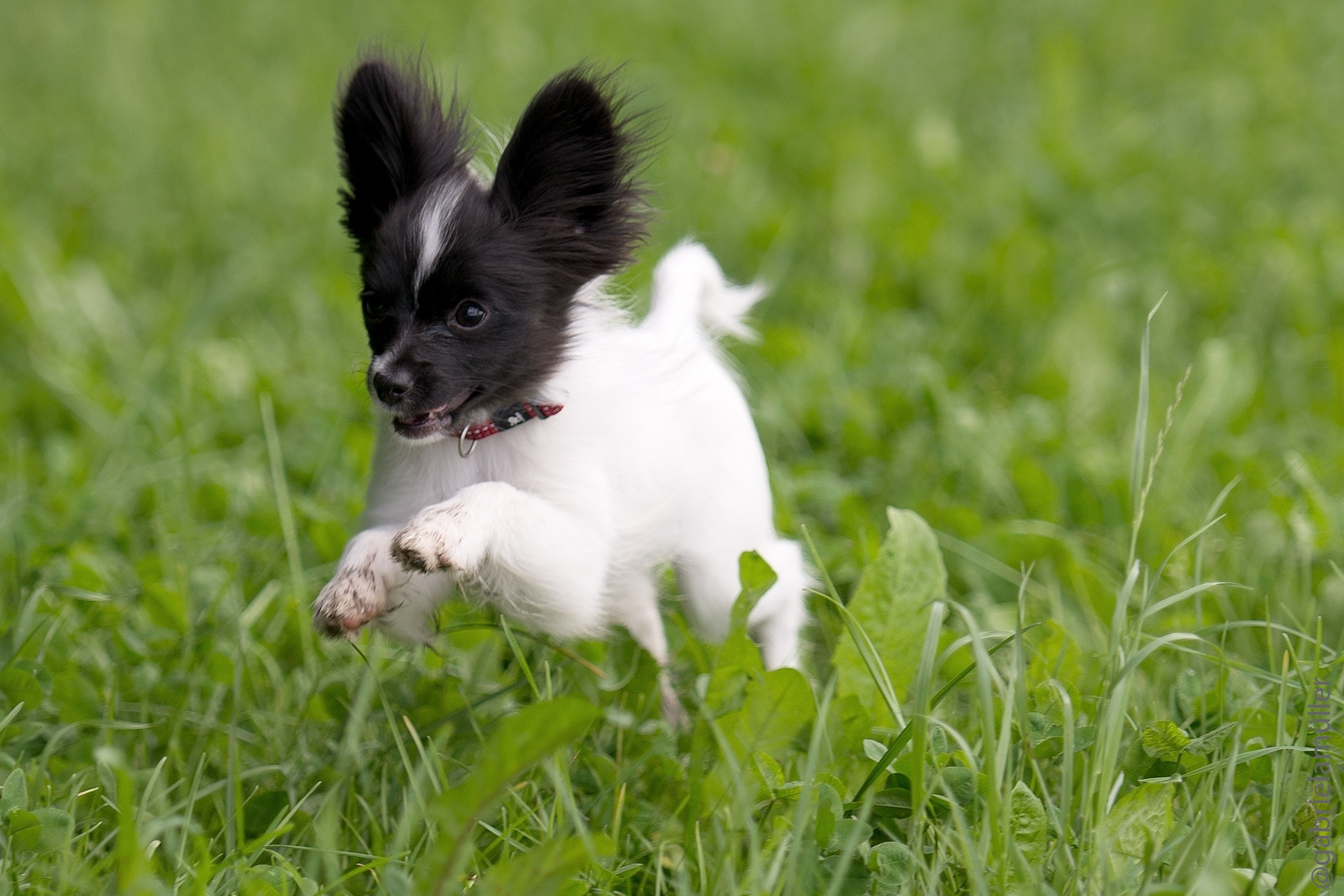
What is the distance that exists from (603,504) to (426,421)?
14.9 inches

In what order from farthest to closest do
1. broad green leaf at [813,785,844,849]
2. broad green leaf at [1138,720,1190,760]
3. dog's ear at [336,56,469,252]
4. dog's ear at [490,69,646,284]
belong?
dog's ear at [336,56,469,252] → dog's ear at [490,69,646,284] → broad green leaf at [1138,720,1190,760] → broad green leaf at [813,785,844,849]

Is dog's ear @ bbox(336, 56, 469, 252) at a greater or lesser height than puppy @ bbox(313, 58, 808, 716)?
greater

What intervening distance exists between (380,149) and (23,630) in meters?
1.35

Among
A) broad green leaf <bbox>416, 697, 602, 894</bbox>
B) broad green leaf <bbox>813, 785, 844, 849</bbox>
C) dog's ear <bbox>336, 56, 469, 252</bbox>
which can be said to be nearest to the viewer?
broad green leaf <bbox>416, 697, 602, 894</bbox>

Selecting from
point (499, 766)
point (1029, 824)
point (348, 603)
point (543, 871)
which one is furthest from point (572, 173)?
point (1029, 824)

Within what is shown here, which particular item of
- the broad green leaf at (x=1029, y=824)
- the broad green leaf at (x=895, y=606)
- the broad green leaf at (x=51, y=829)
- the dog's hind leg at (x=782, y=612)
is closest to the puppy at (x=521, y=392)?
the dog's hind leg at (x=782, y=612)

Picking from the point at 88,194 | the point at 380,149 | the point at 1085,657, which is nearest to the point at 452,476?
the point at 380,149

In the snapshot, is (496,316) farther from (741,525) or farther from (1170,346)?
(1170,346)

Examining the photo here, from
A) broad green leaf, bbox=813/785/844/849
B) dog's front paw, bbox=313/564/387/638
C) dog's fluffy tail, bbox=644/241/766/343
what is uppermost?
dog's fluffy tail, bbox=644/241/766/343

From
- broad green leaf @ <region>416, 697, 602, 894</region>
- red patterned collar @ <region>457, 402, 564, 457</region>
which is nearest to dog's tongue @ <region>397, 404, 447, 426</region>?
red patterned collar @ <region>457, 402, 564, 457</region>

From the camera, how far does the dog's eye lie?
242 cm

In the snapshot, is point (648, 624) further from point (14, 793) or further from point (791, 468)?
point (14, 793)

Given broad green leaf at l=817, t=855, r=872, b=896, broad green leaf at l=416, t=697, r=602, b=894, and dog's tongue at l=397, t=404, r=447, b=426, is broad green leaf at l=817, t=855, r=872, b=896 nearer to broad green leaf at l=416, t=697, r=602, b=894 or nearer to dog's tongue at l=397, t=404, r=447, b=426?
broad green leaf at l=416, t=697, r=602, b=894

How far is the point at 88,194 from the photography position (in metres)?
6.11
